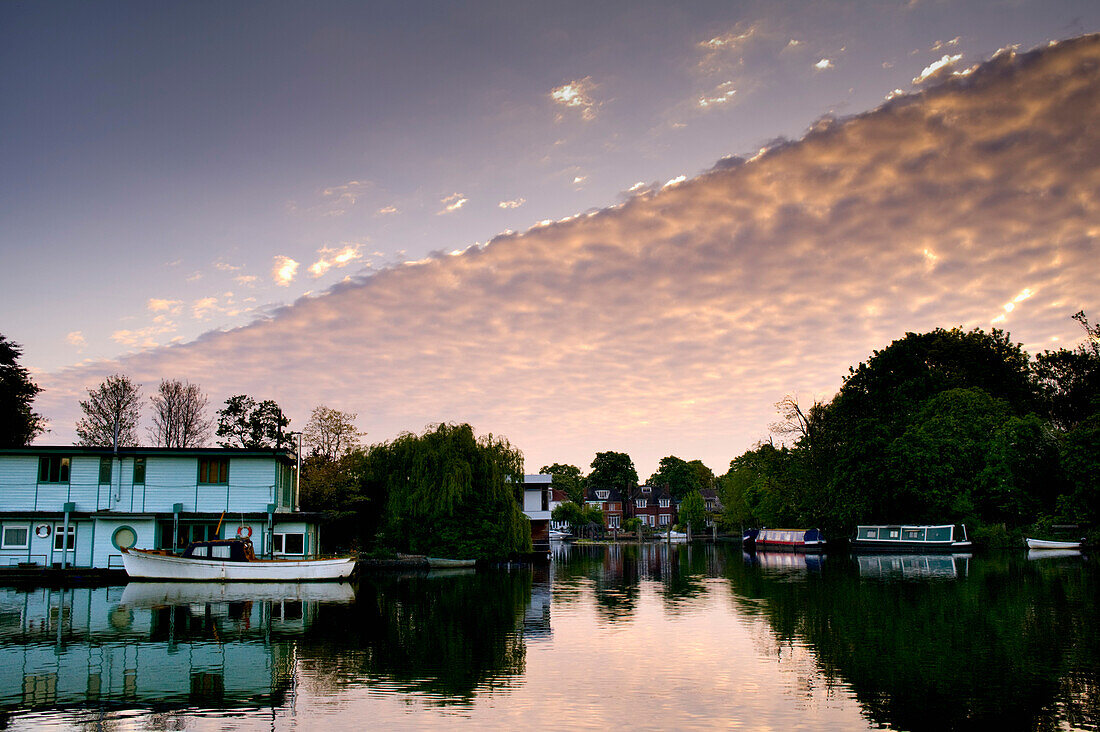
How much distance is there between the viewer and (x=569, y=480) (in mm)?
143750

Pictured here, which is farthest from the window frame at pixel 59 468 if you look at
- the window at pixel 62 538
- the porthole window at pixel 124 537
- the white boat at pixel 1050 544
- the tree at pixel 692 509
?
the tree at pixel 692 509

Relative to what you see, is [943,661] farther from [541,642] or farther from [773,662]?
[541,642]

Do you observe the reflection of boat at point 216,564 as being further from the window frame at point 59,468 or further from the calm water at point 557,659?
the window frame at point 59,468

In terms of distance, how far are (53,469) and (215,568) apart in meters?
12.8

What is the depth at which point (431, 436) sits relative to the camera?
53438 millimetres

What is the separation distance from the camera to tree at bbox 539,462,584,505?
139750mm

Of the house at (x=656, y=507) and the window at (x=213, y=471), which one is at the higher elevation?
the window at (x=213, y=471)

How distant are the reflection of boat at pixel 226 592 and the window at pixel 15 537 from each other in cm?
813

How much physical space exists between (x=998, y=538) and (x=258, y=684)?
6828cm

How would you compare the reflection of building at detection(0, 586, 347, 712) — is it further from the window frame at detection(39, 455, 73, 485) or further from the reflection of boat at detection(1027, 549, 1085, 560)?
the reflection of boat at detection(1027, 549, 1085, 560)

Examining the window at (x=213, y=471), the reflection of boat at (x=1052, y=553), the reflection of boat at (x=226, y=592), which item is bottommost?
the reflection of boat at (x=1052, y=553)

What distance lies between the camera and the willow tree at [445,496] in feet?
170

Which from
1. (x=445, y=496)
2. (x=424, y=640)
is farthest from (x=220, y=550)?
(x=424, y=640)

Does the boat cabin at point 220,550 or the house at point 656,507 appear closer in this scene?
the boat cabin at point 220,550
